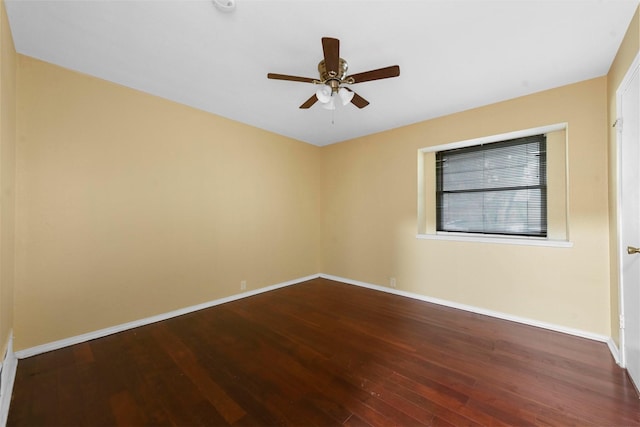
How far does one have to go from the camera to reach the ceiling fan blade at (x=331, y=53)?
1.53m

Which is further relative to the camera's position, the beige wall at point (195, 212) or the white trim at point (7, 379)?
the beige wall at point (195, 212)

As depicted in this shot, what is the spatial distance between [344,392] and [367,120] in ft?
10.6

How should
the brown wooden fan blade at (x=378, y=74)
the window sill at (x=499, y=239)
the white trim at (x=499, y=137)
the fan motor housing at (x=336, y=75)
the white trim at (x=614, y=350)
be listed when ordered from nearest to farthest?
1. the brown wooden fan blade at (x=378, y=74)
2. the fan motor housing at (x=336, y=75)
3. the white trim at (x=614, y=350)
4. the window sill at (x=499, y=239)
5. the white trim at (x=499, y=137)

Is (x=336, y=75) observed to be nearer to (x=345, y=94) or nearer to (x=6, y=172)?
(x=345, y=94)

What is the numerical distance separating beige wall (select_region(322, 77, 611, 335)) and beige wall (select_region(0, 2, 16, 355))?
3.88 meters

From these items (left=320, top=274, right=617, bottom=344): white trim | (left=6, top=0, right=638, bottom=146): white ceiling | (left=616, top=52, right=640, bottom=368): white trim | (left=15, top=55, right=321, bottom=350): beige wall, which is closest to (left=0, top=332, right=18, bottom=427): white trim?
(left=15, top=55, right=321, bottom=350): beige wall

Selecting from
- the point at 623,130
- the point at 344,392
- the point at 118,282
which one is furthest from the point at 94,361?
the point at 623,130

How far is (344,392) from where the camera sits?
173cm

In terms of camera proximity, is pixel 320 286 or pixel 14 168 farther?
pixel 320 286

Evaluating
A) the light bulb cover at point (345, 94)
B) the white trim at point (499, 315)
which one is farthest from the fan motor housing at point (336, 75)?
the white trim at point (499, 315)

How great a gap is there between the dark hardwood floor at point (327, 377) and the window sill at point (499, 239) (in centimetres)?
92

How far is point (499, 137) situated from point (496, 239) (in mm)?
1277

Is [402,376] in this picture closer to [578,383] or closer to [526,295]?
[578,383]

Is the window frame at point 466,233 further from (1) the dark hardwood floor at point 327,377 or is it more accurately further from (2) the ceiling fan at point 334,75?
(2) the ceiling fan at point 334,75
